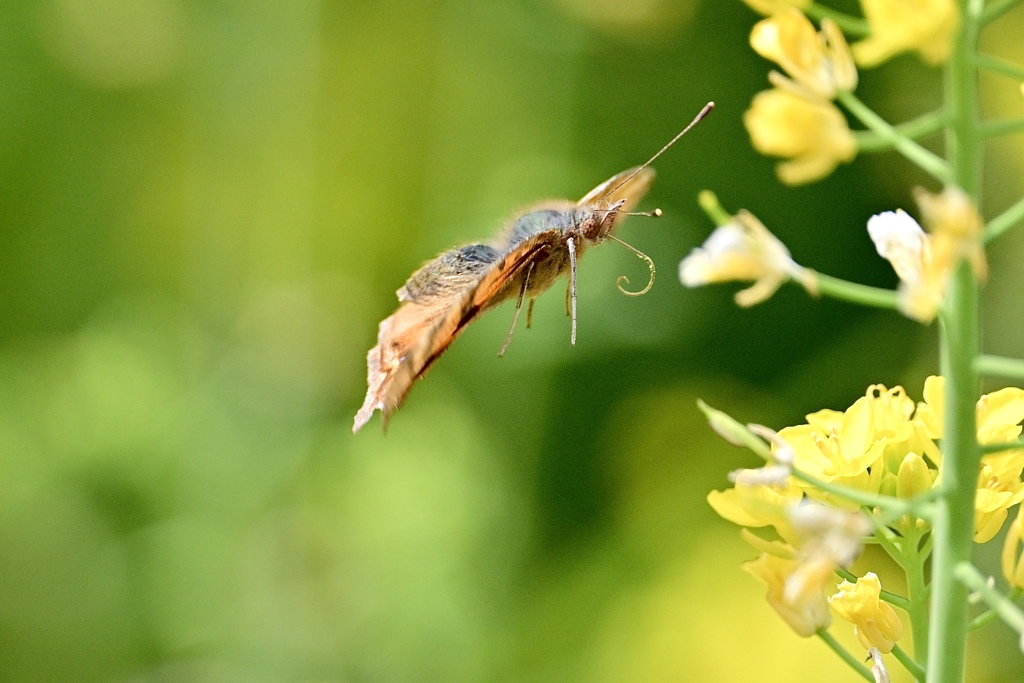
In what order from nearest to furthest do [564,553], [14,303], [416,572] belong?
[416,572] < [564,553] < [14,303]

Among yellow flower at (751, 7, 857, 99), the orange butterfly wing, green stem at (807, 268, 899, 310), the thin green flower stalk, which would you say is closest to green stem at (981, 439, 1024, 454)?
the thin green flower stalk

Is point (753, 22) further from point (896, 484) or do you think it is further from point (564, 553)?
point (896, 484)

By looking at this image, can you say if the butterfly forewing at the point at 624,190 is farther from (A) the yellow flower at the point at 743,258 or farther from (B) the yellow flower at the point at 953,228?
(B) the yellow flower at the point at 953,228

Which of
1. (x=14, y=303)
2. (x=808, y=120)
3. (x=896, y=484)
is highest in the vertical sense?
(x=808, y=120)

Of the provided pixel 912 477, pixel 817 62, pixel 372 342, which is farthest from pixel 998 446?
pixel 372 342

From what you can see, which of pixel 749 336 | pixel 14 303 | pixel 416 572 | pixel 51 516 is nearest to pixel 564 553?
pixel 416 572

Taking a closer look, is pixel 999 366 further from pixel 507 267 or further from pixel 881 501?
pixel 507 267

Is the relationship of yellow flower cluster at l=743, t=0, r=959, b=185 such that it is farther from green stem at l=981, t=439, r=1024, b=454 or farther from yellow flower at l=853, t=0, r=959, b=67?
green stem at l=981, t=439, r=1024, b=454
